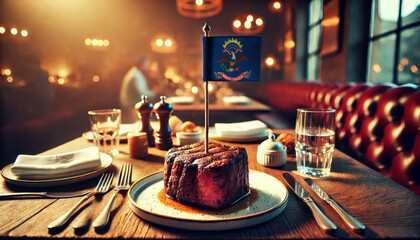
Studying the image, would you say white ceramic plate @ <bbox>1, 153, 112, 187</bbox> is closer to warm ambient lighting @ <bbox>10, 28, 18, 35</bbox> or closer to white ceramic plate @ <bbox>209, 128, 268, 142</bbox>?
white ceramic plate @ <bbox>209, 128, 268, 142</bbox>

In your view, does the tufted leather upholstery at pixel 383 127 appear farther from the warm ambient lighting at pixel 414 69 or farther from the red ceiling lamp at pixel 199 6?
the red ceiling lamp at pixel 199 6

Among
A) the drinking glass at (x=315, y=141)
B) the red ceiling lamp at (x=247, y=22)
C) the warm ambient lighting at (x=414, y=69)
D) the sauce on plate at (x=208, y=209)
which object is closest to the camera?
the sauce on plate at (x=208, y=209)

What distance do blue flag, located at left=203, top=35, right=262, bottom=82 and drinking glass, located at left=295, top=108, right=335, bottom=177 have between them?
0.37m

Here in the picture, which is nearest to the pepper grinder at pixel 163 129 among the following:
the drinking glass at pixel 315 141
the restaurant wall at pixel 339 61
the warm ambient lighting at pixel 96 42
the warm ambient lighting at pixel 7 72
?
the drinking glass at pixel 315 141

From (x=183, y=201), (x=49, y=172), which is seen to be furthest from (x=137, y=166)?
(x=183, y=201)

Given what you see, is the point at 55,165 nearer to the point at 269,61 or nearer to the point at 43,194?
the point at 43,194

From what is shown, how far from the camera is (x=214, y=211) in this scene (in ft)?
2.19

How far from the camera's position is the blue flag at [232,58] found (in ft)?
2.48

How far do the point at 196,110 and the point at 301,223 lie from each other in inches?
96.2

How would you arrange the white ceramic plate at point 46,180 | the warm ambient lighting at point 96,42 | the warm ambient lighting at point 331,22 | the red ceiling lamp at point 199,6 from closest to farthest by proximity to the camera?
the white ceramic plate at point 46,180 → the red ceiling lamp at point 199,6 → the warm ambient lighting at point 331,22 → the warm ambient lighting at point 96,42

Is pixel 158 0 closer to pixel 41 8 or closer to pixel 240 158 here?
pixel 41 8

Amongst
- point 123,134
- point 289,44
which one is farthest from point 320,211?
point 289,44

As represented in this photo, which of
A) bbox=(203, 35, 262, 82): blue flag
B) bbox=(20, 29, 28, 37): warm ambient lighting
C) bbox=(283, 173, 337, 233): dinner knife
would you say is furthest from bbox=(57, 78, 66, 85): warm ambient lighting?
bbox=(283, 173, 337, 233): dinner knife

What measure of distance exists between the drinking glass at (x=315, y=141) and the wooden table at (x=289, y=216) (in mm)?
90
